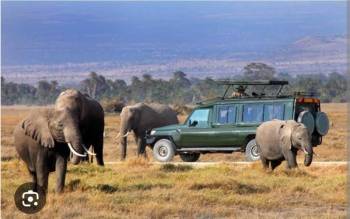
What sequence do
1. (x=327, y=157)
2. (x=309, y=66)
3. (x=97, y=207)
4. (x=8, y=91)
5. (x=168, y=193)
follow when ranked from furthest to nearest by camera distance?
→ (x=309, y=66)
(x=8, y=91)
(x=327, y=157)
(x=168, y=193)
(x=97, y=207)

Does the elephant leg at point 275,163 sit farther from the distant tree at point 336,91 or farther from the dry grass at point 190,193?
the distant tree at point 336,91

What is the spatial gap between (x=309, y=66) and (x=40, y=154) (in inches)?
7065

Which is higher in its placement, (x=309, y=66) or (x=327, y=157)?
(x=309, y=66)

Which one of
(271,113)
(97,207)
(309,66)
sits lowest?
(97,207)

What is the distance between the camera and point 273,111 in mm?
26891

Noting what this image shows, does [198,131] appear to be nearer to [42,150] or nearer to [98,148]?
[98,148]

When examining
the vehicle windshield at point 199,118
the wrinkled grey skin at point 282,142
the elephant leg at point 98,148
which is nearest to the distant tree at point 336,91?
the vehicle windshield at point 199,118

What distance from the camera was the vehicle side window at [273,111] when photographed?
26719 millimetres

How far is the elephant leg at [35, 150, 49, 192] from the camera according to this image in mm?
18047

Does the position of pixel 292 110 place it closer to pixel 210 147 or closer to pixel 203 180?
pixel 210 147

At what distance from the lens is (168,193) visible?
17.9m

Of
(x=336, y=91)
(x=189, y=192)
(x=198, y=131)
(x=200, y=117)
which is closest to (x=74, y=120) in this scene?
A: (x=189, y=192)

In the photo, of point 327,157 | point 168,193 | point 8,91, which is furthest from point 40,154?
point 8,91

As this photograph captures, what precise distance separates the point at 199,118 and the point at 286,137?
16.9ft
